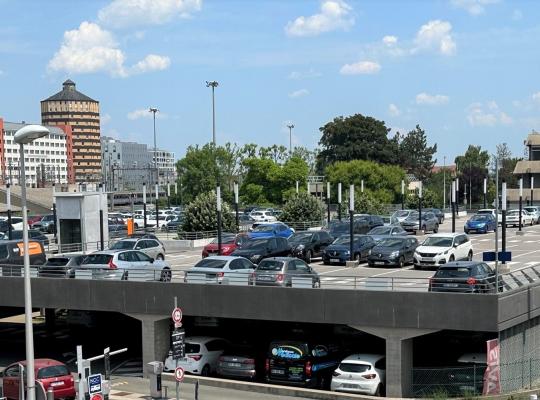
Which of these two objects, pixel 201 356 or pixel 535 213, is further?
pixel 535 213

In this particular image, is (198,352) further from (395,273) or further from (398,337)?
(395,273)

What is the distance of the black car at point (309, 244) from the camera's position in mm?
43344

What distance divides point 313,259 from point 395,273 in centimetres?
751

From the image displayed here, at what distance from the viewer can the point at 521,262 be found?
41531 mm

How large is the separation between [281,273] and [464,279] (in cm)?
632

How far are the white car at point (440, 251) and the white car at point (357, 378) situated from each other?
43.0ft

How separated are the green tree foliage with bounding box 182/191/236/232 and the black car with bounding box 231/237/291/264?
17.4 metres

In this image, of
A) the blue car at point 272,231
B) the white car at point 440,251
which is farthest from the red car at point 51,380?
the blue car at point 272,231

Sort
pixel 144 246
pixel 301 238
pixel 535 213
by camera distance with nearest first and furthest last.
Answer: pixel 144 246, pixel 301 238, pixel 535 213

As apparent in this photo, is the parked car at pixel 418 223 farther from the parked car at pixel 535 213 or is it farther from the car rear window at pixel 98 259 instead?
the car rear window at pixel 98 259

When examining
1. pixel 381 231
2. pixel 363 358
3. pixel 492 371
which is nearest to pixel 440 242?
pixel 381 231

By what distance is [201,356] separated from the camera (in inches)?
1153

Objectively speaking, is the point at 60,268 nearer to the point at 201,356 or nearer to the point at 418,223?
the point at 201,356

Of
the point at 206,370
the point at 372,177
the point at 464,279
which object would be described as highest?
the point at 372,177
